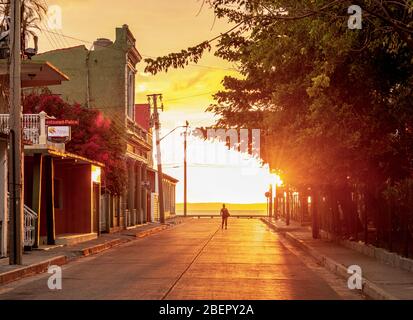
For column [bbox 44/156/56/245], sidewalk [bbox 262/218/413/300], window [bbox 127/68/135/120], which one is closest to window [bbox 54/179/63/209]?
column [bbox 44/156/56/245]

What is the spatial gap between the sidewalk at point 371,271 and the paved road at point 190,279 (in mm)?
451

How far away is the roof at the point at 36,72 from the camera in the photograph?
Answer: 28.1m

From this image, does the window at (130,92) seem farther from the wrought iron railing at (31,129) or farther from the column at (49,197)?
the column at (49,197)

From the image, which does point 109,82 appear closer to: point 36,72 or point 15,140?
point 36,72

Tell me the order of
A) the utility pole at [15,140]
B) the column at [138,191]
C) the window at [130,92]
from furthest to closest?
the column at [138,191] → the window at [130,92] → the utility pole at [15,140]

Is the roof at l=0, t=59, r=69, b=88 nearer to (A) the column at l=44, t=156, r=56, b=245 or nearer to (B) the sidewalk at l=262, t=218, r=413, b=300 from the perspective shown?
(A) the column at l=44, t=156, r=56, b=245

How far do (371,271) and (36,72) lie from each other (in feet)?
52.5

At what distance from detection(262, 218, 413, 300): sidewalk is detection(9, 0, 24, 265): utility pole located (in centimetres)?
842

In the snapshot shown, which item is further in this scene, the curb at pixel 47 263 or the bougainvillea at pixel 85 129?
the bougainvillea at pixel 85 129

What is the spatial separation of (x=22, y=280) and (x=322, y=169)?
11.8 meters

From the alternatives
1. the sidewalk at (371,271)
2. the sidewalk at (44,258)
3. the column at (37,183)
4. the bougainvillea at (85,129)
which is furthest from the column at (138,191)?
the sidewalk at (371,271)

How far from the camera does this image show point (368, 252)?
24.7m

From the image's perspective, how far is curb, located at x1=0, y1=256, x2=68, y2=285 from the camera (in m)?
18.2

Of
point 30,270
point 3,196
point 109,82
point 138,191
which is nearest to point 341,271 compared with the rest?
point 30,270
